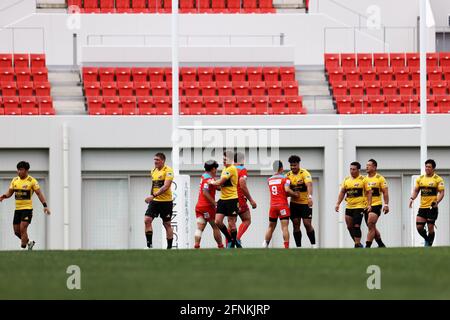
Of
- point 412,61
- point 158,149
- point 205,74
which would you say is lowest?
point 158,149

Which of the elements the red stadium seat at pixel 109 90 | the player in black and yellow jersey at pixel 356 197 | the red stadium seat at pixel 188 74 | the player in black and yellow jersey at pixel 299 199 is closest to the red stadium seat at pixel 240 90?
the red stadium seat at pixel 188 74

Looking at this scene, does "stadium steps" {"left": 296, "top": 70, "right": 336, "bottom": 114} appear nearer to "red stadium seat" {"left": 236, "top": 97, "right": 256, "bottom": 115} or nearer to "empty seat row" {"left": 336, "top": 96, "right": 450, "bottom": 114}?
"empty seat row" {"left": 336, "top": 96, "right": 450, "bottom": 114}

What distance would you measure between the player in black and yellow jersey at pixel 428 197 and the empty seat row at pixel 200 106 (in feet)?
27.1

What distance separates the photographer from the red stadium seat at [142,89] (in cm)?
3059

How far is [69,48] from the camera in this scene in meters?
33.3

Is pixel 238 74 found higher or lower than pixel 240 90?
higher

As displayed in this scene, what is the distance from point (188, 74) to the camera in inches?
1228

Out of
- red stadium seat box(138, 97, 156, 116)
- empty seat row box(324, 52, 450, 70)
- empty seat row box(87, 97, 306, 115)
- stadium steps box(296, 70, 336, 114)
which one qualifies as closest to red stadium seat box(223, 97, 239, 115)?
empty seat row box(87, 97, 306, 115)

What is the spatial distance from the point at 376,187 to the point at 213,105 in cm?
931

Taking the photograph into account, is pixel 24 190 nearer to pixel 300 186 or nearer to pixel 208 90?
pixel 300 186

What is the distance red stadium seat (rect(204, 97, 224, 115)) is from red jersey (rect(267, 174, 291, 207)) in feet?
29.1

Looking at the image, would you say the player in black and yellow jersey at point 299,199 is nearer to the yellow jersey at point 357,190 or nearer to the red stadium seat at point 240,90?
the yellow jersey at point 357,190

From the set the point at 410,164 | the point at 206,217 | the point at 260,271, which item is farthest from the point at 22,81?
the point at 260,271

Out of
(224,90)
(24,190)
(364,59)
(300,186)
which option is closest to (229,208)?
(300,186)
